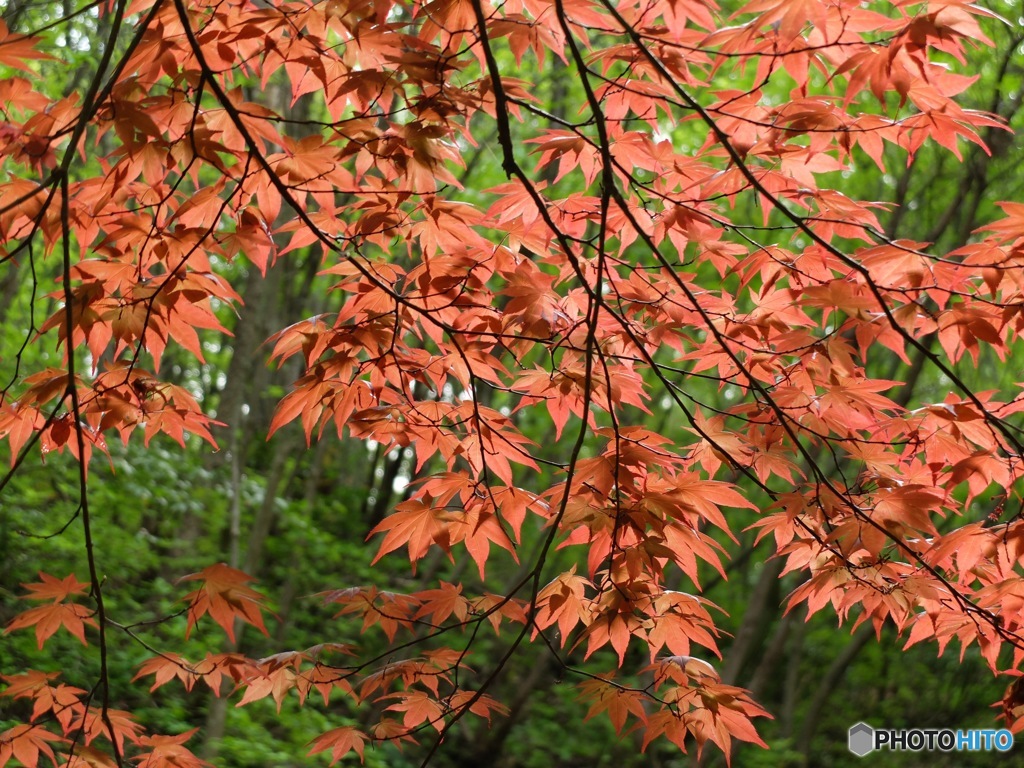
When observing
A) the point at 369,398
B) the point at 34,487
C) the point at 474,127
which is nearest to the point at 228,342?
the point at 474,127

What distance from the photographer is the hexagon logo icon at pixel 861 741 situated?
9.27 m

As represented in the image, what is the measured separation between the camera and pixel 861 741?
31.5ft

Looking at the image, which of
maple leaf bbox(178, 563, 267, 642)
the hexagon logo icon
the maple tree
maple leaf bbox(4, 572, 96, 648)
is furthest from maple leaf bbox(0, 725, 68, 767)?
the hexagon logo icon

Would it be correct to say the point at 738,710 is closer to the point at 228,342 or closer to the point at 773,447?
the point at 773,447

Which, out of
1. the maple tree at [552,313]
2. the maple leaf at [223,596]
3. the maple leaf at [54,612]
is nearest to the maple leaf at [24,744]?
the maple tree at [552,313]

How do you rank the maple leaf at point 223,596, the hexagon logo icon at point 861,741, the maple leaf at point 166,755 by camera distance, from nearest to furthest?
1. the maple leaf at point 223,596
2. the maple leaf at point 166,755
3. the hexagon logo icon at point 861,741

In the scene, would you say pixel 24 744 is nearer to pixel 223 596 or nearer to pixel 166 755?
pixel 166 755

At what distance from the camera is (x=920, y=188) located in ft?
28.2

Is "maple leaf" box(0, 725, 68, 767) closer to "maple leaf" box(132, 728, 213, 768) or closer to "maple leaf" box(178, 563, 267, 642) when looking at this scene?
"maple leaf" box(132, 728, 213, 768)

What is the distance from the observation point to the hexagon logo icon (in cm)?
927

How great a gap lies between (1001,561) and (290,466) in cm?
781

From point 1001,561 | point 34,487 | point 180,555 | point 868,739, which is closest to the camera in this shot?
point 1001,561

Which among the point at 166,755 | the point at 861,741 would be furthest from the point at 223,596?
the point at 861,741

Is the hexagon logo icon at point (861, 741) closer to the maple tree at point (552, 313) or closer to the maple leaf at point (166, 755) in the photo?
the maple tree at point (552, 313)
